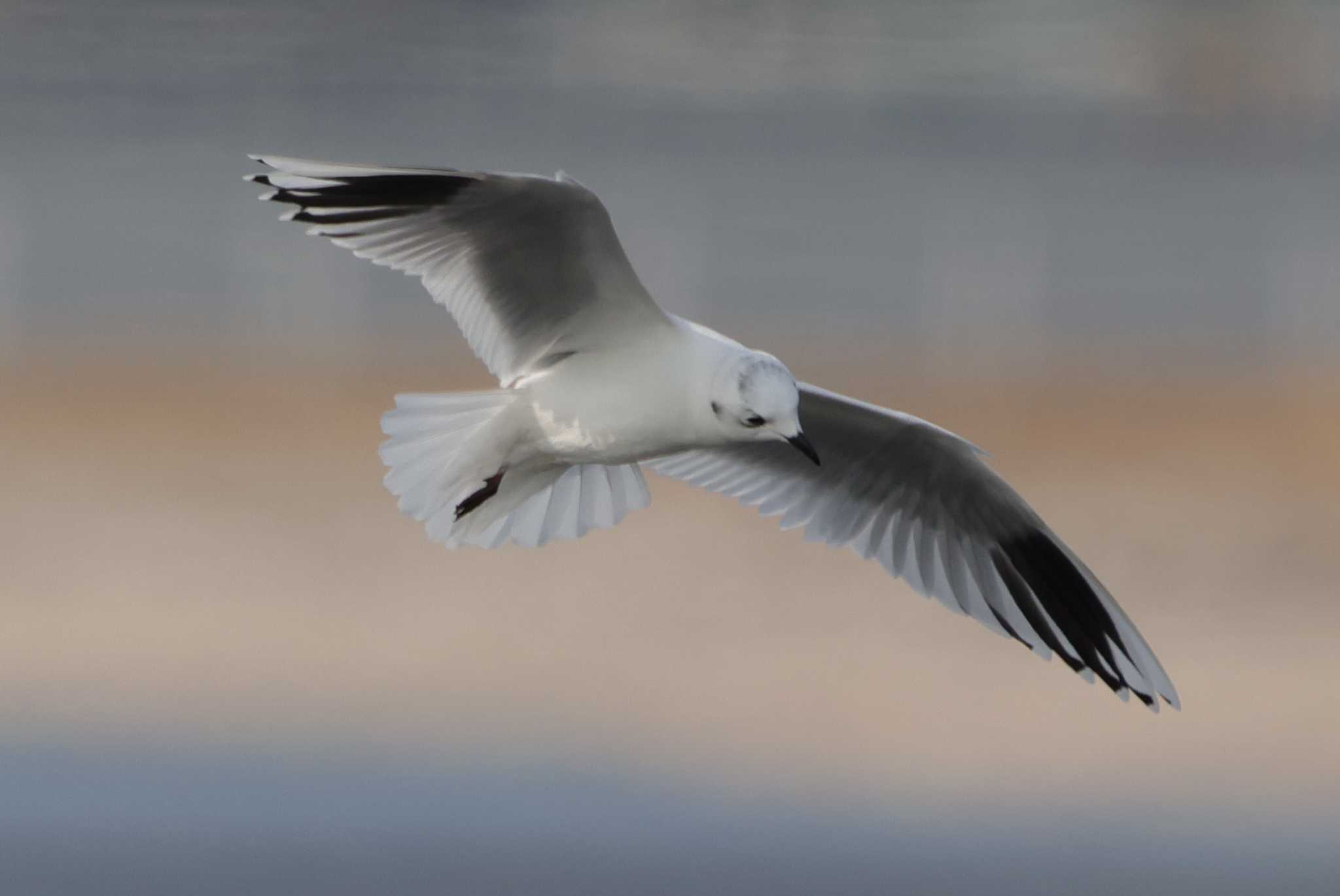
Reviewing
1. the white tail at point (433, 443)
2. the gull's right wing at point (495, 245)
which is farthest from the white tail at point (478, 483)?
the gull's right wing at point (495, 245)

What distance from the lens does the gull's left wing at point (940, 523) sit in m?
2.70

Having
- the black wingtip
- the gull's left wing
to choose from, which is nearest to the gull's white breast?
the gull's left wing

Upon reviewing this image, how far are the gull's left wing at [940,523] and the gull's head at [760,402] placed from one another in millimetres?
409

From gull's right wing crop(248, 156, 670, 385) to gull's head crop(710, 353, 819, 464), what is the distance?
204 mm

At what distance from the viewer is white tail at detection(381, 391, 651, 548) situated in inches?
96.8

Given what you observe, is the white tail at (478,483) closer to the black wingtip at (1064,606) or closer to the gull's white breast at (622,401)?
the gull's white breast at (622,401)

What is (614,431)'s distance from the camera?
232 cm

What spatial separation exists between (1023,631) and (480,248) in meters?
1.05

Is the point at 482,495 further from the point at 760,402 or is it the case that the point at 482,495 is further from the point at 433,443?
the point at 760,402

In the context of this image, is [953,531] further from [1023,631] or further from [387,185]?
[387,185]

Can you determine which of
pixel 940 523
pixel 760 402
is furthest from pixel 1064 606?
pixel 760 402

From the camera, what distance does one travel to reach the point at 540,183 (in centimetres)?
222

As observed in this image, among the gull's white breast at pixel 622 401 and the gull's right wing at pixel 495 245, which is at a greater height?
the gull's right wing at pixel 495 245

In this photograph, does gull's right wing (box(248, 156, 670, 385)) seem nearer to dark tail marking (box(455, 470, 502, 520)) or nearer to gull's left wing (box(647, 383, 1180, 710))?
dark tail marking (box(455, 470, 502, 520))
